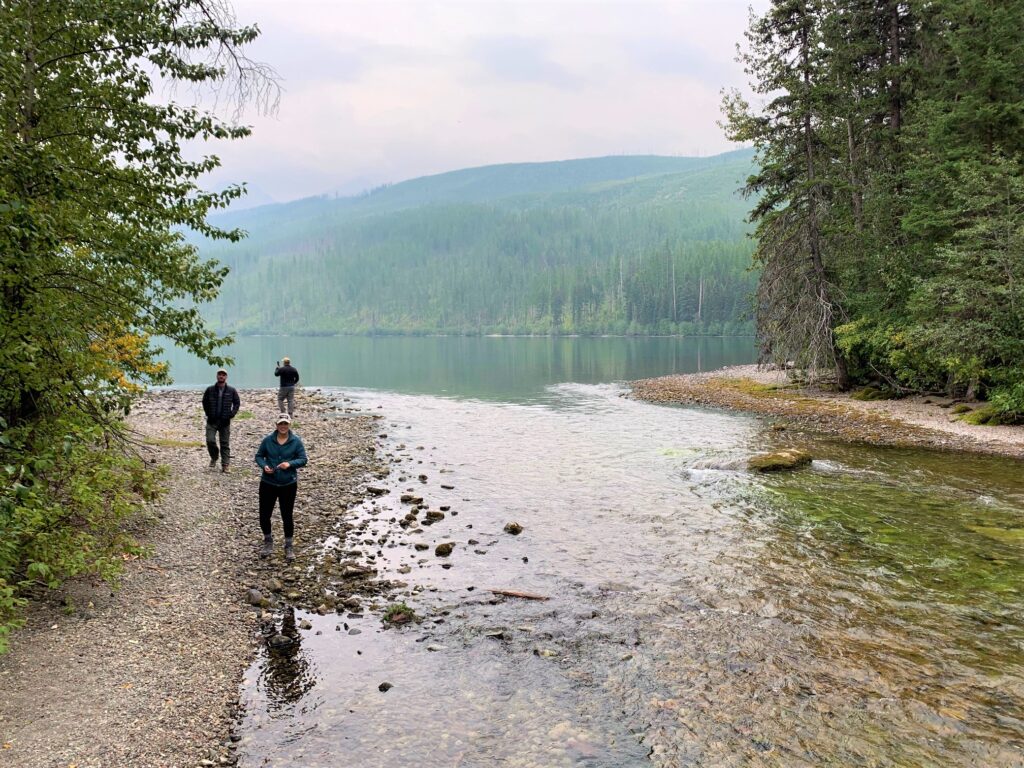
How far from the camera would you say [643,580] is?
11.8 meters

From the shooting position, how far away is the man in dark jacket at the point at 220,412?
1806cm

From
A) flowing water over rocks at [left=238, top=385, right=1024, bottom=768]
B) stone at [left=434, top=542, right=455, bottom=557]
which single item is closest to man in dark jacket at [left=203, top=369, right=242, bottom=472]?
flowing water over rocks at [left=238, top=385, right=1024, bottom=768]

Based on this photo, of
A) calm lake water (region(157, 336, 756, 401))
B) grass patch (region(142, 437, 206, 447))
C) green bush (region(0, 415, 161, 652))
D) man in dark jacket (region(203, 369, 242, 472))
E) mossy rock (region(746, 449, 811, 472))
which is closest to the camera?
green bush (region(0, 415, 161, 652))

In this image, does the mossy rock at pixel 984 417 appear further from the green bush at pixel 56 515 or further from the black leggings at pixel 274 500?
the green bush at pixel 56 515

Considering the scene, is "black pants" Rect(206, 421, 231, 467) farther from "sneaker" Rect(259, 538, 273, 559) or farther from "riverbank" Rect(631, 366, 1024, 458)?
"riverbank" Rect(631, 366, 1024, 458)

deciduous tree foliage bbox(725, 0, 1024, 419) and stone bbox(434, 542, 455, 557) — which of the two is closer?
stone bbox(434, 542, 455, 557)

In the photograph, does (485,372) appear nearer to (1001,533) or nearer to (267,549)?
(267,549)

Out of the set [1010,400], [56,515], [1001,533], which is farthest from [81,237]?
[1010,400]

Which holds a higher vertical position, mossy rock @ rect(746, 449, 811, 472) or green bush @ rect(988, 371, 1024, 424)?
green bush @ rect(988, 371, 1024, 424)

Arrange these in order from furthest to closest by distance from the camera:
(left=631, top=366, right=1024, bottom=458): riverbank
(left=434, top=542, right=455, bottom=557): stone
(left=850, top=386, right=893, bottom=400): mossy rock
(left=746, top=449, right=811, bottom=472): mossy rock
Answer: (left=850, top=386, right=893, bottom=400): mossy rock
(left=631, top=366, right=1024, bottom=458): riverbank
(left=746, top=449, right=811, bottom=472): mossy rock
(left=434, top=542, right=455, bottom=557): stone

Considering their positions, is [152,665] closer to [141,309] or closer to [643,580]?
[141,309]

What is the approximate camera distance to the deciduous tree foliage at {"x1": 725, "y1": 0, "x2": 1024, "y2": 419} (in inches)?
950

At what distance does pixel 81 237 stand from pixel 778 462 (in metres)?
19.2

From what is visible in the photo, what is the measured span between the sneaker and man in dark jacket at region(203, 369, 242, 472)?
6.73 meters
